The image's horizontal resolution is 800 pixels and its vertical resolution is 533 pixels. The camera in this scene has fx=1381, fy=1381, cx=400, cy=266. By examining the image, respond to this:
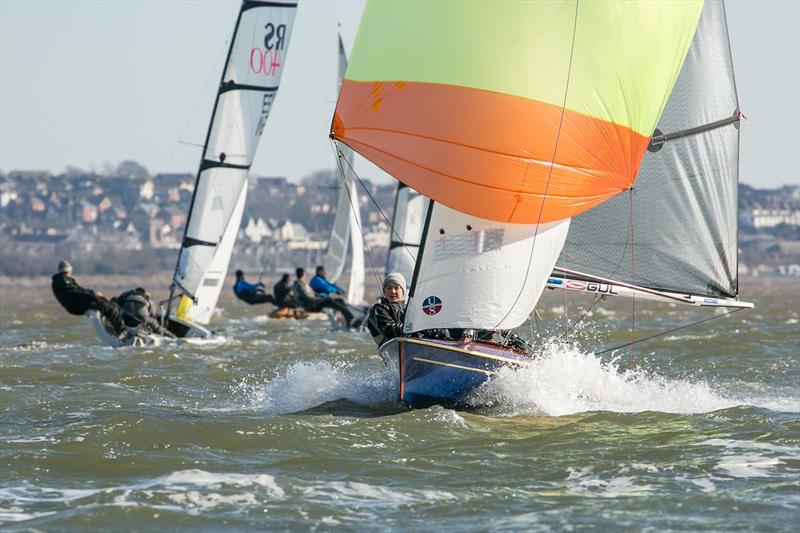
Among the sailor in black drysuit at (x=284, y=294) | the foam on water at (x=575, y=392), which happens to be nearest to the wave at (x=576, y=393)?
the foam on water at (x=575, y=392)

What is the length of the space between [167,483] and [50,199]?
136 meters

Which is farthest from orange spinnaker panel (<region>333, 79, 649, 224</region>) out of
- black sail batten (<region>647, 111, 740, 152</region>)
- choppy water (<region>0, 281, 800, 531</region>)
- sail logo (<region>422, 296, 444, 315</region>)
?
black sail batten (<region>647, 111, 740, 152</region>)

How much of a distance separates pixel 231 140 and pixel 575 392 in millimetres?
13154

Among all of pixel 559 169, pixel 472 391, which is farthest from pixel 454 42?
pixel 472 391

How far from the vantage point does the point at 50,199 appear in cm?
14062

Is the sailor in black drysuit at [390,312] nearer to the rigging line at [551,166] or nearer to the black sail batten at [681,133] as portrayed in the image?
the rigging line at [551,166]

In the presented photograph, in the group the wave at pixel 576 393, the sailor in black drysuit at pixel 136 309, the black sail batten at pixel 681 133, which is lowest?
the wave at pixel 576 393

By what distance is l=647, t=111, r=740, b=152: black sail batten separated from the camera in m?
13.8

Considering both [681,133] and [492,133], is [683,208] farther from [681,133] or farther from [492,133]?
[492,133]

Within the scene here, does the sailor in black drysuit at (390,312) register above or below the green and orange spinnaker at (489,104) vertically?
below

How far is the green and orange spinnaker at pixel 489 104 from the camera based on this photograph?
1133 cm

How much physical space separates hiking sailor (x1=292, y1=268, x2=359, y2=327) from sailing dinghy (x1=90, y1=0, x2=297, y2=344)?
10.7 feet

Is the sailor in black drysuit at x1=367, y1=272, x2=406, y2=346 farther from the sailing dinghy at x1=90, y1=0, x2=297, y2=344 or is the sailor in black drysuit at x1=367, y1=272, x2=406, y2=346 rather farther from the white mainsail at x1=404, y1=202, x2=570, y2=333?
the sailing dinghy at x1=90, y1=0, x2=297, y2=344

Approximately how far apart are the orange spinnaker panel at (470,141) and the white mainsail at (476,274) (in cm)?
32
